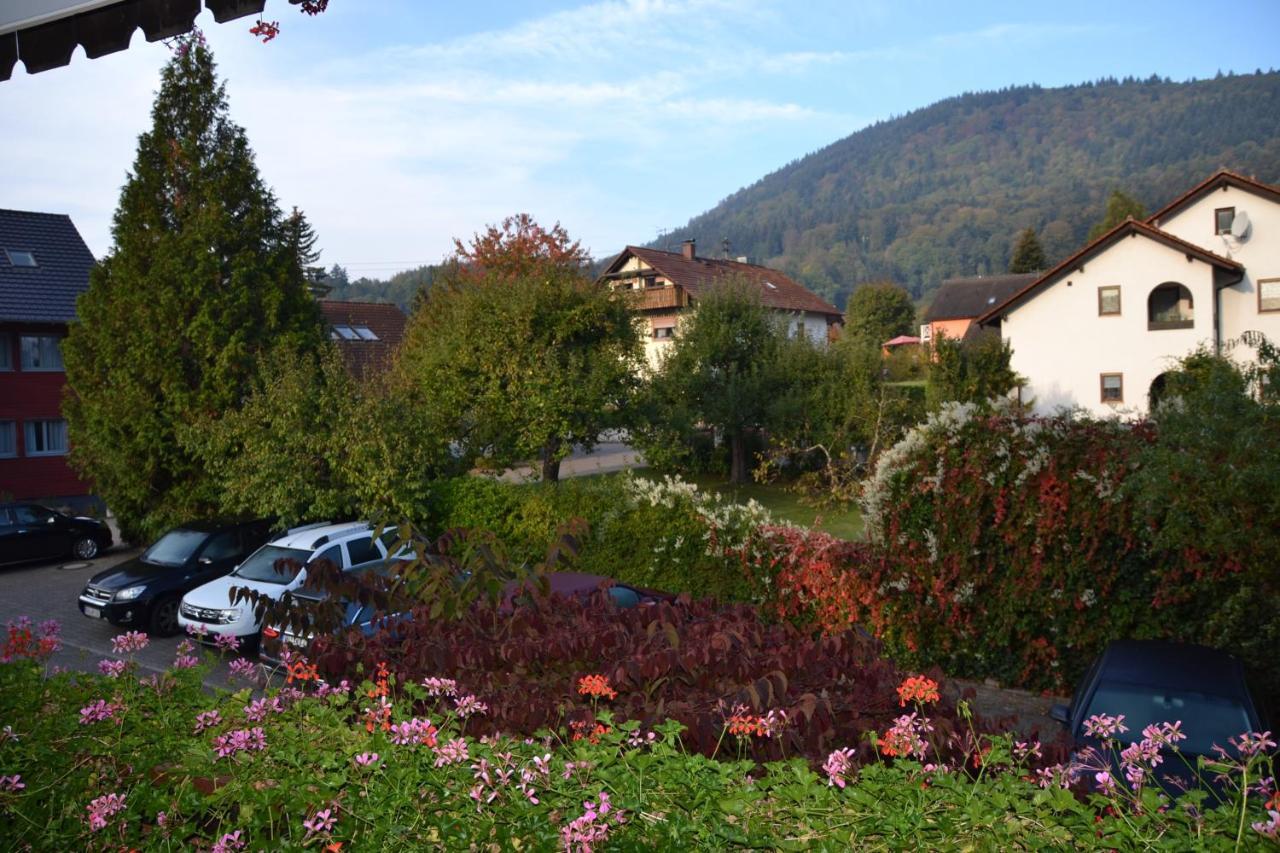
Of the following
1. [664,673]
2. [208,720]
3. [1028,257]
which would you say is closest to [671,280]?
[1028,257]

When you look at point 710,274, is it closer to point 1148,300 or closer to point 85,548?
point 1148,300

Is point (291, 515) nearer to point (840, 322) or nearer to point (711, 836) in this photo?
point (711, 836)

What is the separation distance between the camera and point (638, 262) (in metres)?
55.3

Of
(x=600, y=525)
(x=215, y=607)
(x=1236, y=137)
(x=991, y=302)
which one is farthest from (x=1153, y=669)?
(x=1236, y=137)

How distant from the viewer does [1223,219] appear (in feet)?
113

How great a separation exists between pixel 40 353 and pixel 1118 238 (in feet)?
117

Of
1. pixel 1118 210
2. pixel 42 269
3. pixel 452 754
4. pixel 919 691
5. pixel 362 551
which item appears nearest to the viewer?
pixel 452 754

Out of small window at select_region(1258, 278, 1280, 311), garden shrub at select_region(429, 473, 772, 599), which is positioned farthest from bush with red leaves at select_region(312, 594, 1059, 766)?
small window at select_region(1258, 278, 1280, 311)

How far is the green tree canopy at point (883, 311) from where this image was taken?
79000mm

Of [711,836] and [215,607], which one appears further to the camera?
[215,607]

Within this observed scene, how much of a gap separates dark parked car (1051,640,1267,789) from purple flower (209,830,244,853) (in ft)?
21.1

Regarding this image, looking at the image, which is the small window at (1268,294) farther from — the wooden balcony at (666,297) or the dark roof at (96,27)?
the dark roof at (96,27)

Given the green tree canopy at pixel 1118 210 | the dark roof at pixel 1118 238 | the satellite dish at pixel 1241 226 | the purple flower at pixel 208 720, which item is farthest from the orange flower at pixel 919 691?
the green tree canopy at pixel 1118 210

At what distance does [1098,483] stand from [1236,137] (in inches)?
8436
